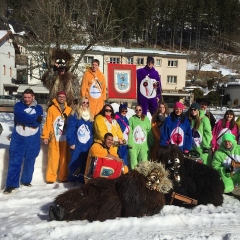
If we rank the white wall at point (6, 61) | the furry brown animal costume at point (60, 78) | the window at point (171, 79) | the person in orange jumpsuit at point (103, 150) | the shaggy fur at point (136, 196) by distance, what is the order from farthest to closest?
the window at point (171, 79), the white wall at point (6, 61), the furry brown animal costume at point (60, 78), the person in orange jumpsuit at point (103, 150), the shaggy fur at point (136, 196)

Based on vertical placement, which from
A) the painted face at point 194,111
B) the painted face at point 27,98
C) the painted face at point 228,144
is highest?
the painted face at point 27,98

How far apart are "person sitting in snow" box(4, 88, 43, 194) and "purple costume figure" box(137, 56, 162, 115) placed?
2.72 m

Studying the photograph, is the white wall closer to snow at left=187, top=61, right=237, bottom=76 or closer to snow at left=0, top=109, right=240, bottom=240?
snow at left=187, top=61, right=237, bottom=76

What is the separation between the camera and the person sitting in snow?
492 cm

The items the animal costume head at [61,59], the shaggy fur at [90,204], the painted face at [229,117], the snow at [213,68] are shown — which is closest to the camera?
the shaggy fur at [90,204]

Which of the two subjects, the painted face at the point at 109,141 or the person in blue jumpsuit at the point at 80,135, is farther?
the person in blue jumpsuit at the point at 80,135

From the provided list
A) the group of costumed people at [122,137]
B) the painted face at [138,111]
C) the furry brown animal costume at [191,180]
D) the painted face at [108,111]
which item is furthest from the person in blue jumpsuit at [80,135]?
the furry brown animal costume at [191,180]

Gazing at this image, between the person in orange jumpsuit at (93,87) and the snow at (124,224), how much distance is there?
2.25 m

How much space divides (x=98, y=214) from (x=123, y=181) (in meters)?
0.49

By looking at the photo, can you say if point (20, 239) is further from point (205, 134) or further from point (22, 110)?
point (205, 134)

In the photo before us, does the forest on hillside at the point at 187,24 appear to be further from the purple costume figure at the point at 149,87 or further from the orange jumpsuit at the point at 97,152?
the orange jumpsuit at the point at 97,152

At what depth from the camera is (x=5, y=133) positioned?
8.88 meters

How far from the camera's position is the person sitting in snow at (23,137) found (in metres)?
4.92

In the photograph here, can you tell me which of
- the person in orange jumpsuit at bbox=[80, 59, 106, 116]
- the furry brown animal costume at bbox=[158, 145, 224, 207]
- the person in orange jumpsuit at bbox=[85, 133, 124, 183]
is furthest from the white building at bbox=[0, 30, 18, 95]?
the furry brown animal costume at bbox=[158, 145, 224, 207]
